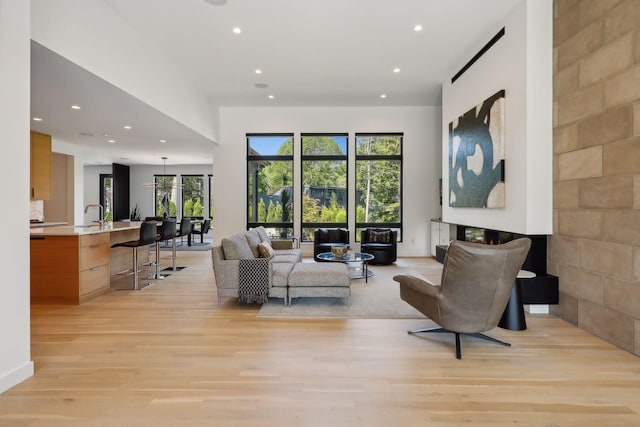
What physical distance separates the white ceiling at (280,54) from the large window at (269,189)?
1.23m

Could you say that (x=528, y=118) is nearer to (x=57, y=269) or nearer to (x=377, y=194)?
(x=377, y=194)

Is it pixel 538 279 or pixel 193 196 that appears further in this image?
pixel 193 196

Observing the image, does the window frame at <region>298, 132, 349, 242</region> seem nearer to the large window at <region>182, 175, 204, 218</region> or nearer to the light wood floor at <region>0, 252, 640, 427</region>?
the light wood floor at <region>0, 252, 640, 427</region>

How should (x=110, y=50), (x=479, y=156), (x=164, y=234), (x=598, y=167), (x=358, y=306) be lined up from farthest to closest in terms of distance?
1. (x=164, y=234)
2. (x=479, y=156)
3. (x=358, y=306)
4. (x=110, y=50)
5. (x=598, y=167)

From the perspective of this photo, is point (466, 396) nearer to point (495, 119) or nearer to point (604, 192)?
point (604, 192)

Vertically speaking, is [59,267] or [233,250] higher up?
[233,250]

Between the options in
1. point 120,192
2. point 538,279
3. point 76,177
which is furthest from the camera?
point 120,192

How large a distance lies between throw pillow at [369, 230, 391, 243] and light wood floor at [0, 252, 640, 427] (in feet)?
12.0

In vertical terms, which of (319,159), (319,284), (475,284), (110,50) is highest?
(110,50)

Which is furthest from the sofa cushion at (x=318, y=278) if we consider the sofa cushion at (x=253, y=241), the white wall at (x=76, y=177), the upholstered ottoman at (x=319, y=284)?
the white wall at (x=76, y=177)

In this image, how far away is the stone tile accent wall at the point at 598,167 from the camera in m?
2.90

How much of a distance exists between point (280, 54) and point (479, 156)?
3439 millimetres

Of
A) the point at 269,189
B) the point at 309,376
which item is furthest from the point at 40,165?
the point at 309,376

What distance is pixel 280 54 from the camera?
17.7 feet
